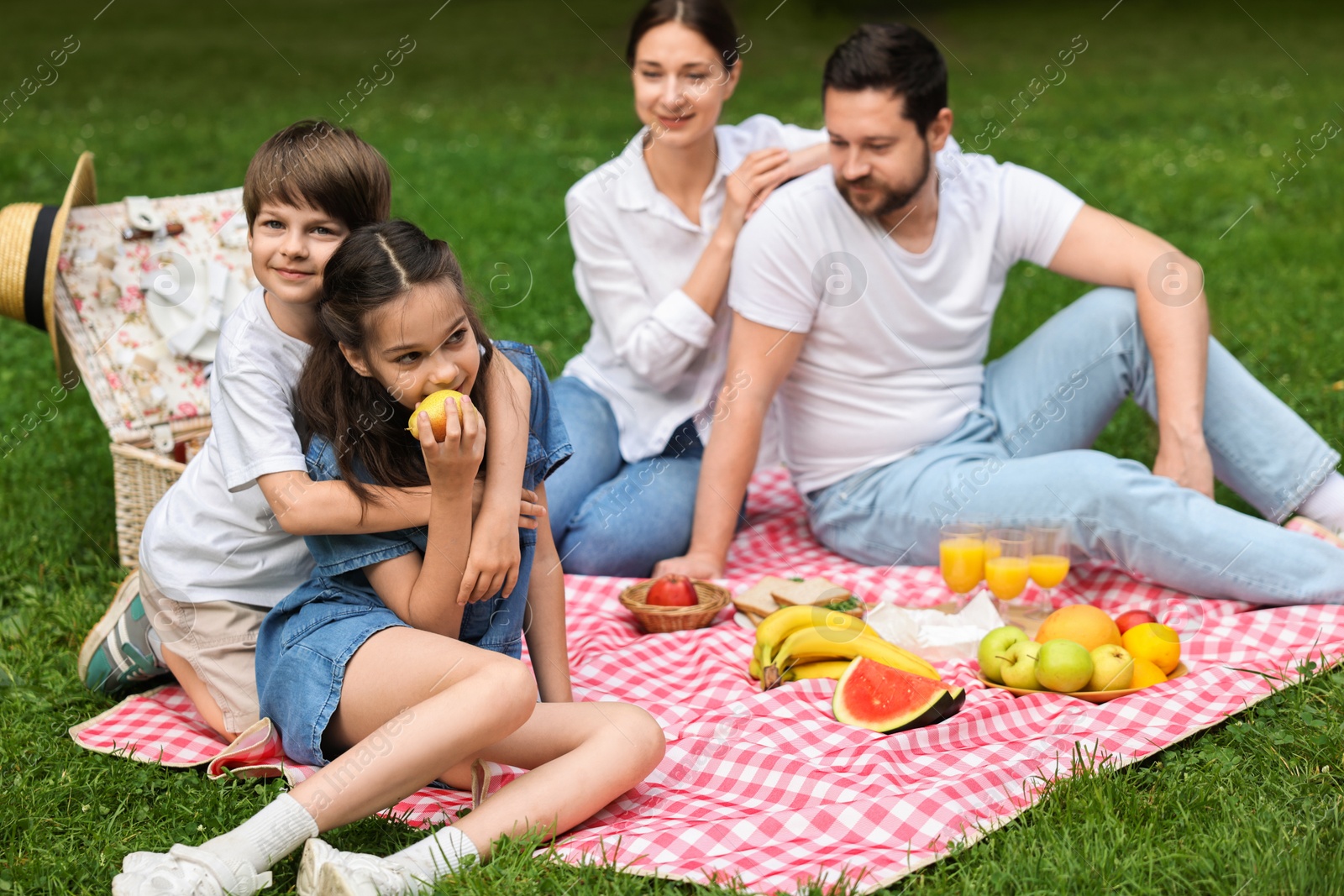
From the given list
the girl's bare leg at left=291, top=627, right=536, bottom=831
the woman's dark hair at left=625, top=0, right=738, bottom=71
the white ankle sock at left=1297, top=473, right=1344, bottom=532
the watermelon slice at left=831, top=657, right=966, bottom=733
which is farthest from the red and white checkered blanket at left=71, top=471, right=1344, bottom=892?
the woman's dark hair at left=625, top=0, right=738, bottom=71

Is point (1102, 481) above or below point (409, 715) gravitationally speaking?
above

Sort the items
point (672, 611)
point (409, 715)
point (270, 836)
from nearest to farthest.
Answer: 1. point (270, 836)
2. point (409, 715)
3. point (672, 611)

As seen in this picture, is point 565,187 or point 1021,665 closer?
point 1021,665

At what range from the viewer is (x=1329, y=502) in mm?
3664

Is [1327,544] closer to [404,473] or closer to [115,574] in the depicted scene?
[404,473]

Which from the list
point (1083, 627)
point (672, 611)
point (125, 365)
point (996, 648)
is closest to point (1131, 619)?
point (1083, 627)

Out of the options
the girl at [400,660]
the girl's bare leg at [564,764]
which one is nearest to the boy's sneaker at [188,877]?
the girl at [400,660]

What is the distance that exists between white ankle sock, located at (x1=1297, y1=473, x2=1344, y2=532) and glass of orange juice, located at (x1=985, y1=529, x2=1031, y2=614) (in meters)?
0.94

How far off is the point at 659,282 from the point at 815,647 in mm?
1464

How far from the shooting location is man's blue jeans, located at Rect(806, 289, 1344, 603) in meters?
3.32

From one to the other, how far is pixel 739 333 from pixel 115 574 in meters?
1.97

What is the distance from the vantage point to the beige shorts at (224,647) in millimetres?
2863

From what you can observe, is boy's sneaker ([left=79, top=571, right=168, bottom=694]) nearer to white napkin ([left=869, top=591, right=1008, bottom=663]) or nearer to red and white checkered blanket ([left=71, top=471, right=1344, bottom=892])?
red and white checkered blanket ([left=71, top=471, right=1344, bottom=892])

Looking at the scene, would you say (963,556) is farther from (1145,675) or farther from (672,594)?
(672,594)
